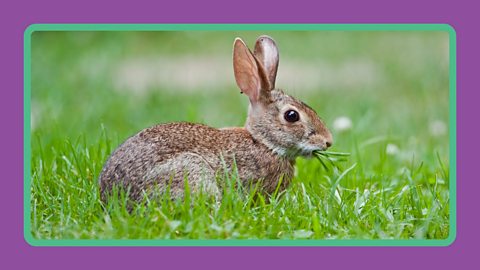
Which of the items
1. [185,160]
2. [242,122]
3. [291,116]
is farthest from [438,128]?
[185,160]

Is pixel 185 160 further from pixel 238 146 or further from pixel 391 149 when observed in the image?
pixel 391 149

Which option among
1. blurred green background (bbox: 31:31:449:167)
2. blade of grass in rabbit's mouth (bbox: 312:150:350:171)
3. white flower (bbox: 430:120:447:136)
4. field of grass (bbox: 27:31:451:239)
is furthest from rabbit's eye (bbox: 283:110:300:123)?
white flower (bbox: 430:120:447:136)

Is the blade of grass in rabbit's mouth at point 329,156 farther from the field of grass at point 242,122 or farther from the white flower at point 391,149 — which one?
the white flower at point 391,149

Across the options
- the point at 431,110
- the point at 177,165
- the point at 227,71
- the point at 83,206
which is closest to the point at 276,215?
the point at 177,165

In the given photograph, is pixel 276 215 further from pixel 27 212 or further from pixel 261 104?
pixel 27 212

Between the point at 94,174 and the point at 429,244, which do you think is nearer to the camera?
the point at 429,244

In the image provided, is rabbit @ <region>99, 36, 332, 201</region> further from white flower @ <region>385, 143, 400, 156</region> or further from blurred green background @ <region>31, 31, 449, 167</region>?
blurred green background @ <region>31, 31, 449, 167</region>
